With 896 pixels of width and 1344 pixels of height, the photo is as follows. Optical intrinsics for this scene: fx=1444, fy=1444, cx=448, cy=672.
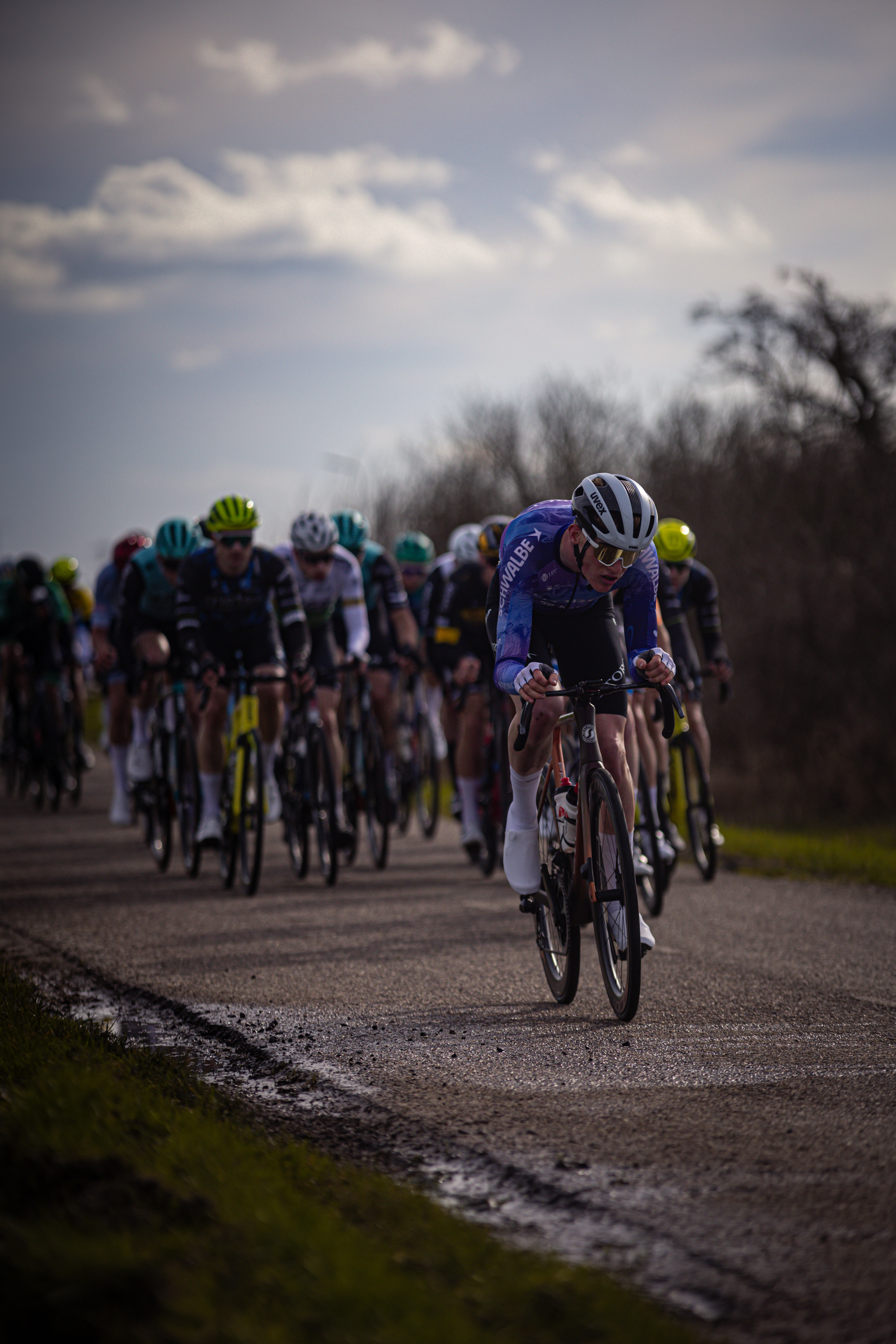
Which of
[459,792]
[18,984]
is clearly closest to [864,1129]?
[18,984]

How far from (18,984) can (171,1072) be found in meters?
1.58

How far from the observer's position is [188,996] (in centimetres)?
622

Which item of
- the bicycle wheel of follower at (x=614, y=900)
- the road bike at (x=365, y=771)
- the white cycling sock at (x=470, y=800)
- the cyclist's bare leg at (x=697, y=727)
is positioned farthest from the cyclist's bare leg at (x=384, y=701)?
the bicycle wheel of follower at (x=614, y=900)

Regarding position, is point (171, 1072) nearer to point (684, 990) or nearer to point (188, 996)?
point (188, 996)

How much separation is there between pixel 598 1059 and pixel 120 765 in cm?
891

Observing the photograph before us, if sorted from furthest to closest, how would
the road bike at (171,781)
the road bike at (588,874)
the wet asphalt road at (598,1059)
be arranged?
1. the road bike at (171,781)
2. the road bike at (588,874)
3. the wet asphalt road at (598,1059)

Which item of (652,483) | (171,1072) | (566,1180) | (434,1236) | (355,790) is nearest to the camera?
(434,1236)

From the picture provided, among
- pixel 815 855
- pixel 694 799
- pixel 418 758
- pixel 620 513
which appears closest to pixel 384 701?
pixel 418 758

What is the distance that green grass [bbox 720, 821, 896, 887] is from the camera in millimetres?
10867

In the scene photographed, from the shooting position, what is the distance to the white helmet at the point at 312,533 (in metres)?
10.2

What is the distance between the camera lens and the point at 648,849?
27.5 ft

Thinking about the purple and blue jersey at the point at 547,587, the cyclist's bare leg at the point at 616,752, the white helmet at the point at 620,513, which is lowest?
the cyclist's bare leg at the point at 616,752

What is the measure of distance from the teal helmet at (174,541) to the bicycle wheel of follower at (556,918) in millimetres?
5691

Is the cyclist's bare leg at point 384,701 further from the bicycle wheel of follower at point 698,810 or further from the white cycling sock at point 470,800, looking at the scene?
the bicycle wheel of follower at point 698,810
